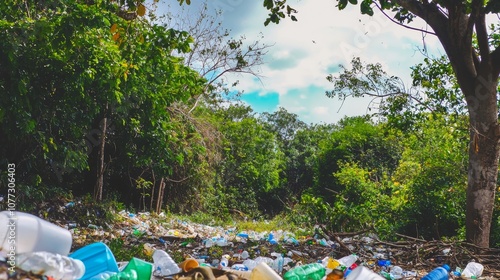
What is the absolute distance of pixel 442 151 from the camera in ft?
33.1

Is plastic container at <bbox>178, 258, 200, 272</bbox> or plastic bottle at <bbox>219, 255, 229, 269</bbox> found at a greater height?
plastic container at <bbox>178, 258, 200, 272</bbox>

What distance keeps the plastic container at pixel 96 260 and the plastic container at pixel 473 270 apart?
3.16m

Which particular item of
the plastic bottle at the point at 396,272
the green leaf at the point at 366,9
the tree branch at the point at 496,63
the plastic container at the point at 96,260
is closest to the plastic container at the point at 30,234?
the plastic container at the point at 96,260

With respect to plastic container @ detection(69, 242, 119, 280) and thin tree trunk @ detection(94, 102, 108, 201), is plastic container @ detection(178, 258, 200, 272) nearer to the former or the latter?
plastic container @ detection(69, 242, 119, 280)

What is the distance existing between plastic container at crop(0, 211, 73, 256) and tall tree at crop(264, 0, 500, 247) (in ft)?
15.3

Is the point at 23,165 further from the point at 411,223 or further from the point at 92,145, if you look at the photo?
the point at 411,223

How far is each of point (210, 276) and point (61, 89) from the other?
697 centimetres

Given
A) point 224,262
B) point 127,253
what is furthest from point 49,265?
point 127,253

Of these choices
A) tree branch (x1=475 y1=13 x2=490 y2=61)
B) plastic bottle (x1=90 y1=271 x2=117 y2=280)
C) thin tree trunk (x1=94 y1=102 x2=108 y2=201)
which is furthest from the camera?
thin tree trunk (x1=94 y1=102 x2=108 y2=201)

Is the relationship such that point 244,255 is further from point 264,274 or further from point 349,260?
point 264,274

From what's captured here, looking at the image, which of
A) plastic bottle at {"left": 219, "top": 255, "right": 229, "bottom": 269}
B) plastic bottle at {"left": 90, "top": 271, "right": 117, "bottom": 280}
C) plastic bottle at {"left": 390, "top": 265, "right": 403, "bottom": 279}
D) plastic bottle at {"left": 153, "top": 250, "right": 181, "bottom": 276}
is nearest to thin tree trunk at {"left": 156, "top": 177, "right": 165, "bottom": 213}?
plastic bottle at {"left": 219, "top": 255, "right": 229, "bottom": 269}

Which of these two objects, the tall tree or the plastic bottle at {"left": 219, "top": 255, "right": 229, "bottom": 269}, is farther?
the tall tree

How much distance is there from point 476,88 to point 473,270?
94.5 inches

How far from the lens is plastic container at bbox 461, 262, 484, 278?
4.72 m
